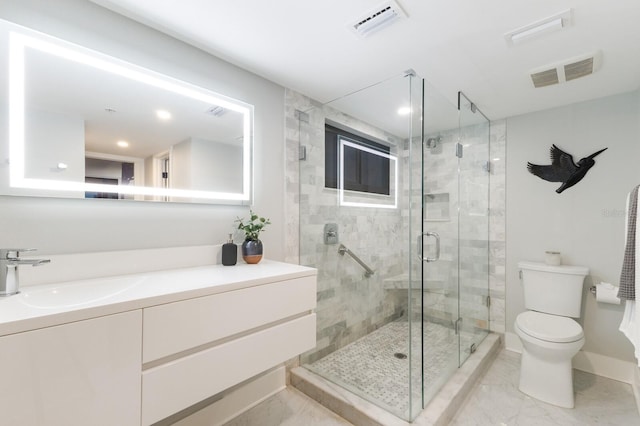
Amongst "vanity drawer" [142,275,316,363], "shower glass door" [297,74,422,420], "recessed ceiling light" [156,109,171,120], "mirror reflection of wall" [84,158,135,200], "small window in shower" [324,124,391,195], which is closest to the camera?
"vanity drawer" [142,275,316,363]

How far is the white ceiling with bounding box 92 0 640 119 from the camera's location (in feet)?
4.37

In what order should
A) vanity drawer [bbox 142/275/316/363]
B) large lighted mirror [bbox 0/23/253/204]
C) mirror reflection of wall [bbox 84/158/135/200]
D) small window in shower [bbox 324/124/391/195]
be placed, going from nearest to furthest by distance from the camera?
vanity drawer [bbox 142/275/316/363]
large lighted mirror [bbox 0/23/253/204]
mirror reflection of wall [bbox 84/158/135/200]
small window in shower [bbox 324/124/391/195]

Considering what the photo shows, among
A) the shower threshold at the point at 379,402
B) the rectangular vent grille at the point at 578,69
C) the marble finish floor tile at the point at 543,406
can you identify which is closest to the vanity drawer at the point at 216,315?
the shower threshold at the point at 379,402

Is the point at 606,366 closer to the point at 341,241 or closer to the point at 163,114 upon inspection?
the point at 341,241

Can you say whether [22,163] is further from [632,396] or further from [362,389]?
[632,396]

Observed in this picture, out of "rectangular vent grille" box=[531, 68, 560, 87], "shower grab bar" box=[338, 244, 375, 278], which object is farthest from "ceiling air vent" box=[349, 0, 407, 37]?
"shower grab bar" box=[338, 244, 375, 278]

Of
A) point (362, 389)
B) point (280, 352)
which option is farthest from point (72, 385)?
point (362, 389)

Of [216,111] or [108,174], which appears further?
[216,111]

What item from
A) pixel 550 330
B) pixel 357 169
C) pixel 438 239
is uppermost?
pixel 357 169

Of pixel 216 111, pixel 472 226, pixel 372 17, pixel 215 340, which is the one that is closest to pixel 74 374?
pixel 215 340

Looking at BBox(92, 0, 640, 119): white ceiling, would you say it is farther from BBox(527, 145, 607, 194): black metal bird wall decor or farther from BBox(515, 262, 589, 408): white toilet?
BBox(515, 262, 589, 408): white toilet

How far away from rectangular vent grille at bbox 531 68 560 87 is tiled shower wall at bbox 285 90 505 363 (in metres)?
0.64

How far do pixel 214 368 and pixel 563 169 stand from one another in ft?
9.73

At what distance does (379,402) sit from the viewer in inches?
66.3
